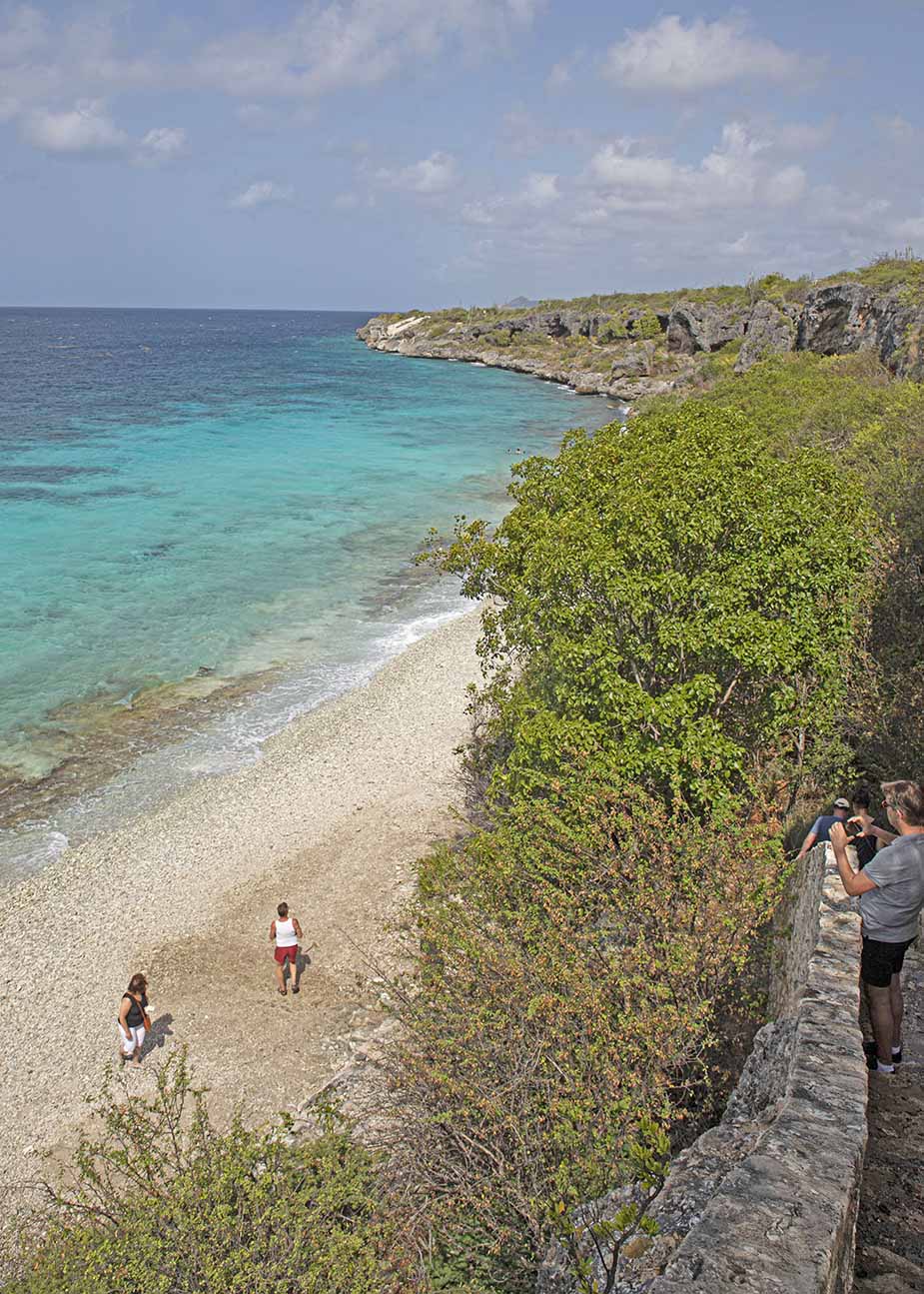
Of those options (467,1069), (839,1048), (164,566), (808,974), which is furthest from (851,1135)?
(164,566)

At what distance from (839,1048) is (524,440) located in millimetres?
62427

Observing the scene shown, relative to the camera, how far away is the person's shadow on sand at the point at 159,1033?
13.1m

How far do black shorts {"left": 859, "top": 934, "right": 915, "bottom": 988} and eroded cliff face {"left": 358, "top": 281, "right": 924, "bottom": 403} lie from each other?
35176mm

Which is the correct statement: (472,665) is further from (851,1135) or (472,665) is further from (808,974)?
(851,1135)

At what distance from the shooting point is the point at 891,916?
682 cm

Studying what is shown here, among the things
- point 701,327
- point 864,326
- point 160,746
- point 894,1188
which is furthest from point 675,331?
point 894,1188

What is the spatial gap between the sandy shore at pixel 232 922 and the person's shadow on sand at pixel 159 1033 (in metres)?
0.03

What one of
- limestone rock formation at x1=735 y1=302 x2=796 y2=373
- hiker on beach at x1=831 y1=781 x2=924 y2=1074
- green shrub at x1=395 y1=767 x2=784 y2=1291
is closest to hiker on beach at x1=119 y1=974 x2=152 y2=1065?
green shrub at x1=395 y1=767 x2=784 y2=1291

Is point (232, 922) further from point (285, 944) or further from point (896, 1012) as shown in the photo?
point (896, 1012)

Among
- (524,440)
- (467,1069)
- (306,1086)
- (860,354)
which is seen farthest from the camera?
(524,440)

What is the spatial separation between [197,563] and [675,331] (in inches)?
3224

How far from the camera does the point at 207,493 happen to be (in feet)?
163

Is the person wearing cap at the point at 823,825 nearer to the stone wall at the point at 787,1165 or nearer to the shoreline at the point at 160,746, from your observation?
the stone wall at the point at 787,1165

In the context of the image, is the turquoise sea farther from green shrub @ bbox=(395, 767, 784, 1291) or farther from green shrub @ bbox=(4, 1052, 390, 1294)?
green shrub @ bbox=(395, 767, 784, 1291)
